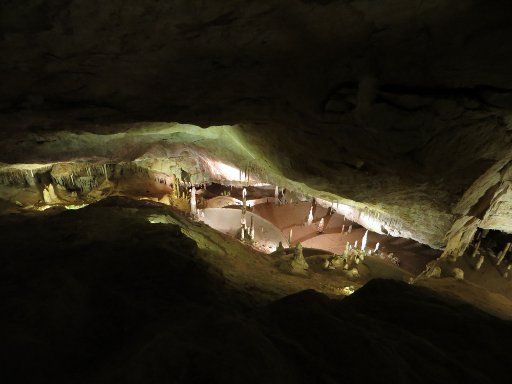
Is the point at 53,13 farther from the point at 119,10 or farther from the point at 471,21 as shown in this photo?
the point at 471,21

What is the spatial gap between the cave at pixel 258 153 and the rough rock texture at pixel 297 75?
2 cm

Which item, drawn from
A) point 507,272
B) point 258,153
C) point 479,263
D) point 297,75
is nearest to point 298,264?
point 258,153

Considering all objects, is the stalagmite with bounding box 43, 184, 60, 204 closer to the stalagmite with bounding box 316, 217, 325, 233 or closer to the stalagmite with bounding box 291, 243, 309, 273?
the stalagmite with bounding box 291, 243, 309, 273

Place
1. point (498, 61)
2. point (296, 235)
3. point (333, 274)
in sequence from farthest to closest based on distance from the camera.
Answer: point (296, 235)
point (333, 274)
point (498, 61)

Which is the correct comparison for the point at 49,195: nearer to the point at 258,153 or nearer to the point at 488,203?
the point at 258,153

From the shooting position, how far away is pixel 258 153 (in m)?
7.00

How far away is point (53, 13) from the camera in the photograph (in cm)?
269

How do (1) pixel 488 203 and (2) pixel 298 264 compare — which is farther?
(2) pixel 298 264

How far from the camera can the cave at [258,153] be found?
6.39 ft

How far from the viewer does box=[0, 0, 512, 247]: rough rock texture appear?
9.06 ft

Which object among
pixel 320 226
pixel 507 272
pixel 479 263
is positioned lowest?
pixel 320 226

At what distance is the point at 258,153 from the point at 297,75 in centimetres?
322

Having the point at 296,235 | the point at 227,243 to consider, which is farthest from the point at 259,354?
the point at 296,235

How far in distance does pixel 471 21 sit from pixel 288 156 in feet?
12.7
